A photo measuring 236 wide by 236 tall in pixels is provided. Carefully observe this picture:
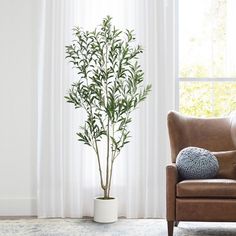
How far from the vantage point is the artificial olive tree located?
4.40 meters

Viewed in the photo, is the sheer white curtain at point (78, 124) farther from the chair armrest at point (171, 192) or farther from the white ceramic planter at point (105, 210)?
the chair armrest at point (171, 192)

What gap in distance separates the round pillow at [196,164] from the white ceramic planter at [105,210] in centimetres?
79

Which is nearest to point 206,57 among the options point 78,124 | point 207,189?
point 78,124

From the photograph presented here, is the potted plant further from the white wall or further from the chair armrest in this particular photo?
the chair armrest

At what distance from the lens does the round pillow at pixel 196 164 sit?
12.7 feet

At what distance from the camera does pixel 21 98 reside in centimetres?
486

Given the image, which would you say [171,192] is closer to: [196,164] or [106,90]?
[196,164]

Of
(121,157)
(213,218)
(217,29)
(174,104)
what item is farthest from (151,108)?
(213,218)

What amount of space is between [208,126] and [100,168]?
1.08m

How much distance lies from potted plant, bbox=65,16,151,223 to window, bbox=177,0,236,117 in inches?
23.0

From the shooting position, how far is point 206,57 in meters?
5.07

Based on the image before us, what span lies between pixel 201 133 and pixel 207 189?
2.61 feet

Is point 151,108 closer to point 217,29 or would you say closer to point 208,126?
point 208,126

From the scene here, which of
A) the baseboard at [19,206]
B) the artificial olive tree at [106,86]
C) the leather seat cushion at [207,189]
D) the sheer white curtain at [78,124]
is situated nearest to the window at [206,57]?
the sheer white curtain at [78,124]
